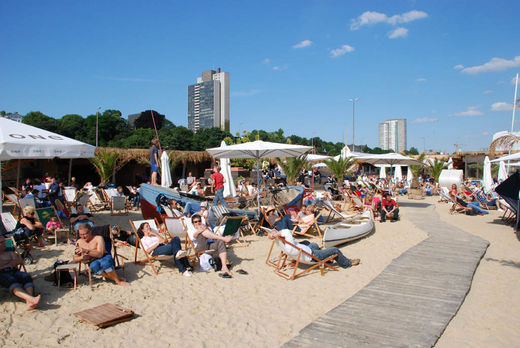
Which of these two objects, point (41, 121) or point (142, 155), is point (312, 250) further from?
point (41, 121)

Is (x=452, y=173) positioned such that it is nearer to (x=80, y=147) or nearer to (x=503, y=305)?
(x=503, y=305)

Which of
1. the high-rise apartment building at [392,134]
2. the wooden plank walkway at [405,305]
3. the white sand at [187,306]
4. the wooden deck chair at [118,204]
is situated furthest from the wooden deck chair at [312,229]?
the high-rise apartment building at [392,134]

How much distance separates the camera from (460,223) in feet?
32.7

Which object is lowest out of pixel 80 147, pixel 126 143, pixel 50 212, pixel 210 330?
pixel 210 330

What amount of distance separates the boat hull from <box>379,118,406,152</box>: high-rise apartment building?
159 m

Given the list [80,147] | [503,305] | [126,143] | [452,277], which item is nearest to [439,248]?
[452,277]

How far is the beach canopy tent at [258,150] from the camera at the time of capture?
8234 millimetres

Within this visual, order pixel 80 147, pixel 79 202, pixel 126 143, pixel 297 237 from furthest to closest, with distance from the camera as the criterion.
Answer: pixel 126 143 → pixel 79 202 → pixel 297 237 → pixel 80 147

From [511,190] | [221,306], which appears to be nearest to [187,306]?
[221,306]

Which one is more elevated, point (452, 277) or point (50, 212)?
point (50, 212)

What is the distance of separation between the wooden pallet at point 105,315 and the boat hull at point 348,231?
367cm

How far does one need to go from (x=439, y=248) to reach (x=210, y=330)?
5082mm

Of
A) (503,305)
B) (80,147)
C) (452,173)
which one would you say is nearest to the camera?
(503,305)

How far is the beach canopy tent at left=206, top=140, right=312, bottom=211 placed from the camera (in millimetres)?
8234
